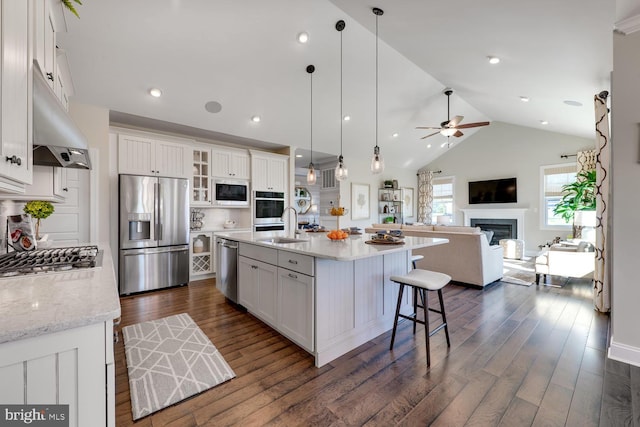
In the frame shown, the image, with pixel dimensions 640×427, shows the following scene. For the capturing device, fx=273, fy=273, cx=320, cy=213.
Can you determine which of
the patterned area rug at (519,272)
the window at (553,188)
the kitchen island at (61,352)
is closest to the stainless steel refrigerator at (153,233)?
the kitchen island at (61,352)

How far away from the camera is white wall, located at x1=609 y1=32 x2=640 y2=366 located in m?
2.11

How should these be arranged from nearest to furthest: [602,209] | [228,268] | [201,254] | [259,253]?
[259,253] < [602,209] < [228,268] < [201,254]

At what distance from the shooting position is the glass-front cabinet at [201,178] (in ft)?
15.5

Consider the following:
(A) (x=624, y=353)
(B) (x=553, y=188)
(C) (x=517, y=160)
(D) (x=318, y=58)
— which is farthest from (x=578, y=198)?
(D) (x=318, y=58)

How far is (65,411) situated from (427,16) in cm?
386

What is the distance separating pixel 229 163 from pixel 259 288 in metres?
2.99

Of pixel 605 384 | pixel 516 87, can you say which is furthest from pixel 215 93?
pixel 605 384

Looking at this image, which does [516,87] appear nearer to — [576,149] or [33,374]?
[576,149]

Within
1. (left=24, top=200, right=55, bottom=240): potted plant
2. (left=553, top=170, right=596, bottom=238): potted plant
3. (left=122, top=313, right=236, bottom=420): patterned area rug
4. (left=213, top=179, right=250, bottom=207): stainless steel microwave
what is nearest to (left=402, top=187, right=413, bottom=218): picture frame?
(left=553, top=170, right=596, bottom=238): potted plant

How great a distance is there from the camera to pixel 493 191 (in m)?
7.71

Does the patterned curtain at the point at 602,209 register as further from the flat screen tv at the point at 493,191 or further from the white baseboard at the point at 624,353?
the flat screen tv at the point at 493,191

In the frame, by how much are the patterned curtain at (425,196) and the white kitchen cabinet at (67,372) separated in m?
9.06

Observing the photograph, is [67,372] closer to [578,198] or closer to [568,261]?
[568,261]

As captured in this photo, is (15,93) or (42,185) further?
(42,185)
